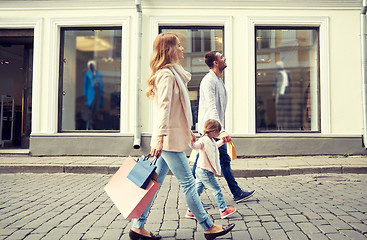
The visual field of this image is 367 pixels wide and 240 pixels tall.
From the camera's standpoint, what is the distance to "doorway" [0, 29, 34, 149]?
10586mm

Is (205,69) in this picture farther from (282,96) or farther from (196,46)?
(282,96)

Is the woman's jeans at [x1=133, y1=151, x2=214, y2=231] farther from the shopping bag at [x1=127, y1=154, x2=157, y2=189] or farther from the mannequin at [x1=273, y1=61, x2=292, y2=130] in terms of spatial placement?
the mannequin at [x1=273, y1=61, x2=292, y2=130]

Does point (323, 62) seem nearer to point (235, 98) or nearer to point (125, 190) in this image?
point (235, 98)

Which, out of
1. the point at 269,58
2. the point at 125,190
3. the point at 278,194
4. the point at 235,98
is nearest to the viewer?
the point at 125,190

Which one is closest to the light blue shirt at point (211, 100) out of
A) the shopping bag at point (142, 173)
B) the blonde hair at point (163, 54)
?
the blonde hair at point (163, 54)

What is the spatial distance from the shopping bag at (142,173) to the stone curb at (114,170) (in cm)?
426

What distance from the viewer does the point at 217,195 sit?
3.85 metres

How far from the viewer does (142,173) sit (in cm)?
281

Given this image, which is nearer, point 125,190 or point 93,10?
point 125,190

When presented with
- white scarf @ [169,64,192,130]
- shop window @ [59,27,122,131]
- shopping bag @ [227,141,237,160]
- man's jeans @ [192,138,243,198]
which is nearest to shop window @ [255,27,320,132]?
shop window @ [59,27,122,131]

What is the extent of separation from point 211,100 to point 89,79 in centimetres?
871

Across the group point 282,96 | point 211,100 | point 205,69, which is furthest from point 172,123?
point 282,96

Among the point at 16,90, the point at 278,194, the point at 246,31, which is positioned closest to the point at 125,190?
the point at 278,194

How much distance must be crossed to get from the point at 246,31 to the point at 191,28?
1.48 m
